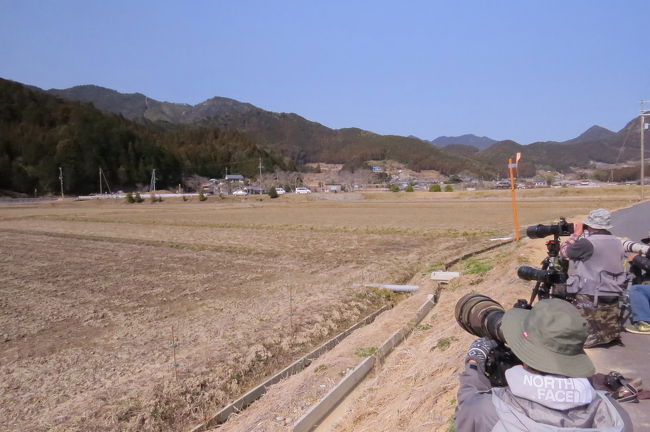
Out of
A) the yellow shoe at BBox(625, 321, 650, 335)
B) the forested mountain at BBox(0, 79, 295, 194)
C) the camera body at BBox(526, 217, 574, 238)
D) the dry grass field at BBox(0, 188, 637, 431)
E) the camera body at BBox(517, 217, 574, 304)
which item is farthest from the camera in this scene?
the forested mountain at BBox(0, 79, 295, 194)

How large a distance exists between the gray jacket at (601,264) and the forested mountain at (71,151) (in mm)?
116994

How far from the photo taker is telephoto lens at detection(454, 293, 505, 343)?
2.30 meters

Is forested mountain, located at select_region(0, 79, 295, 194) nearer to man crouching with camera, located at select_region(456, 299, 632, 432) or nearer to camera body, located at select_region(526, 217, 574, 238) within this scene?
camera body, located at select_region(526, 217, 574, 238)

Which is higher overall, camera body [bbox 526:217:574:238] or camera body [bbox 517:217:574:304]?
camera body [bbox 526:217:574:238]

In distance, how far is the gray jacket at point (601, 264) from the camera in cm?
386

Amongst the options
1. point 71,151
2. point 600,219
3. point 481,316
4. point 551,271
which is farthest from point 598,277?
point 71,151

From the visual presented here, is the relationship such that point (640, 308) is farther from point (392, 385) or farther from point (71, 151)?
point (71, 151)

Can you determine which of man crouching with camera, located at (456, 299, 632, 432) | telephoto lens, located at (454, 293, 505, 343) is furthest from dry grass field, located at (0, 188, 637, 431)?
man crouching with camera, located at (456, 299, 632, 432)

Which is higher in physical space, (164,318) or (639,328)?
(639,328)

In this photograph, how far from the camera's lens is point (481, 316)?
2.41 meters

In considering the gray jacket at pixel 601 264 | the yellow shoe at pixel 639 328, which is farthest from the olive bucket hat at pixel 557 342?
the yellow shoe at pixel 639 328

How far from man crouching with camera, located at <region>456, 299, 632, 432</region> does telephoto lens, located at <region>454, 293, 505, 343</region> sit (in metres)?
0.33

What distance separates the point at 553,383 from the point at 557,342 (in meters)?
0.17

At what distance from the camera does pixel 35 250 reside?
17.5 meters
